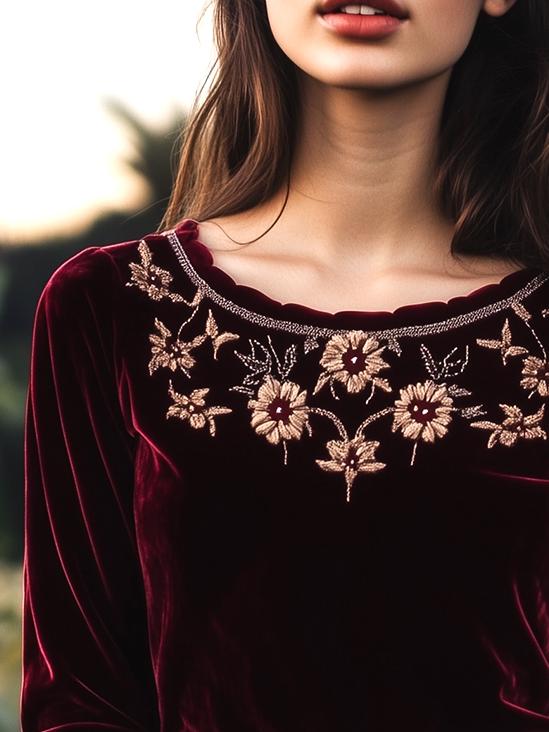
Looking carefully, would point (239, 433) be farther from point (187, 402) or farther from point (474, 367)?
point (474, 367)

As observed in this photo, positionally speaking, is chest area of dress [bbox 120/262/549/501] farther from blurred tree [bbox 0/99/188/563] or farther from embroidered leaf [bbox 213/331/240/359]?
blurred tree [bbox 0/99/188/563]

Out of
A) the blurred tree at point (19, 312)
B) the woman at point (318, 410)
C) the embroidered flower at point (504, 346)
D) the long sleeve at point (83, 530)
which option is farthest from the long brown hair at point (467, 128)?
the blurred tree at point (19, 312)

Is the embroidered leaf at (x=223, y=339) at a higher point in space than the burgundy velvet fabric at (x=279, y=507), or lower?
higher

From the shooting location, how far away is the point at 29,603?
6.22 feet

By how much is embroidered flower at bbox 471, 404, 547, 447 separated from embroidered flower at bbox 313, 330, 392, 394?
12 centimetres

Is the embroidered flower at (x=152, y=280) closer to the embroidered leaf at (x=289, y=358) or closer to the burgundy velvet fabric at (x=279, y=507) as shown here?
the burgundy velvet fabric at (x=279, y=507)

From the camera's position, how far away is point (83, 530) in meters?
1.88

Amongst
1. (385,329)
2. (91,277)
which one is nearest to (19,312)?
(91,277)

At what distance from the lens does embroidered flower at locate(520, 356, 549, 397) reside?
5.92 feet

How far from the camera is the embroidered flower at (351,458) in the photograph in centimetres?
174

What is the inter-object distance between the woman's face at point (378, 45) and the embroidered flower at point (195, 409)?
0.37 metres

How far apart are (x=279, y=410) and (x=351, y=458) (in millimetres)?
96

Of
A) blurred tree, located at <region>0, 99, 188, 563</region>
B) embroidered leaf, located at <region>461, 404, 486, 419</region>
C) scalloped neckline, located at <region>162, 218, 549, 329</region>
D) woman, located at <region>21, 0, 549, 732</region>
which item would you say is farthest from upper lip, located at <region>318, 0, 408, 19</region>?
blurred tree, located at <region>0, 99, 188, 563</region>

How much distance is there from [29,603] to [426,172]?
69cm
